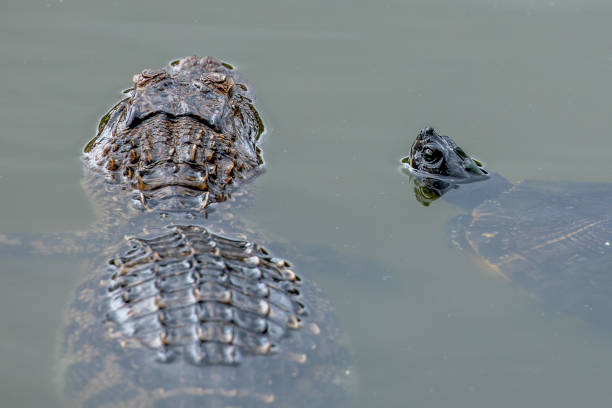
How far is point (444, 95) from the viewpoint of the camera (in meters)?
7.19

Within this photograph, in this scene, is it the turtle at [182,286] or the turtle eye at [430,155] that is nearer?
the turtle at [182,286]

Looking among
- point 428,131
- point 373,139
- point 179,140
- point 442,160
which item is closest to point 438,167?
point 442,160

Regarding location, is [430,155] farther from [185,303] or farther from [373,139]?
[185,303]

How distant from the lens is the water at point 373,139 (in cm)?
439

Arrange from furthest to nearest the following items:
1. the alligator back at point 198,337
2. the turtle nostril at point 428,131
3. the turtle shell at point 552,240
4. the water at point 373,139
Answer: the turtle nostril at point 428,131, the turtle shell at point 552,240, the water at point 373,139, the alligator back at point 198,337

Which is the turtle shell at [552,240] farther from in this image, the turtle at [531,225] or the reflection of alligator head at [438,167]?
the reflection of alligator head at [438,167]

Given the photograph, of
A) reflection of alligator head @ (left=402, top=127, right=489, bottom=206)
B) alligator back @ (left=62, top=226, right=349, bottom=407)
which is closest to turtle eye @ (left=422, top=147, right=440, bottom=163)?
reflection of alligator head @ (left=402, top=127, right=489, bottom=206)

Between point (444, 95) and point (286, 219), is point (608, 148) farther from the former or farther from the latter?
point (286, 219)

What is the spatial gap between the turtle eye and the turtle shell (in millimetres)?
611

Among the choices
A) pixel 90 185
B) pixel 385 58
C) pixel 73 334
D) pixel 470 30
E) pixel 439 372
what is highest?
pixel 470 30

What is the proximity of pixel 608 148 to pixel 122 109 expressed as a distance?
4653mm

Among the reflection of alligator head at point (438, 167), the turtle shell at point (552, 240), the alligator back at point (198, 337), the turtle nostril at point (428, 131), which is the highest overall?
the turtle nostril at point (428, 131)

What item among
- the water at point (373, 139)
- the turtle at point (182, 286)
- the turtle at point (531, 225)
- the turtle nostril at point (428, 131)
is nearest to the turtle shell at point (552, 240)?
the turtle at point (531, 225)

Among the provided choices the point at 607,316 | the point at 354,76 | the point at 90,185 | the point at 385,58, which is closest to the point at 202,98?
the point at 90,185
